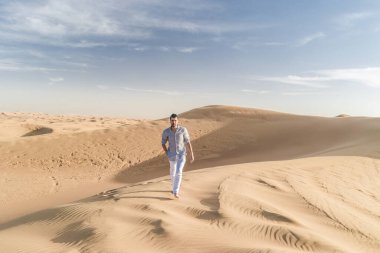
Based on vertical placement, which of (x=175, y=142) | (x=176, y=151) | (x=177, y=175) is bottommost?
(x=177, y=175)

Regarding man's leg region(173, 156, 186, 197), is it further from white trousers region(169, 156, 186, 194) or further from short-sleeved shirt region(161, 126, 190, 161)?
short-sleeved shirt region(161, 126, 190, 161)

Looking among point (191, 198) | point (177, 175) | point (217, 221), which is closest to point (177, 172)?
point (177, 175)

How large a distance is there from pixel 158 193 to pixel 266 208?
224 cm

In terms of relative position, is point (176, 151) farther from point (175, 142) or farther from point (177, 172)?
point (177, 172)

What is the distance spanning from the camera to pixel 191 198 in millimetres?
7238

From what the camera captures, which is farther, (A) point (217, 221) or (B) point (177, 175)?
(B) point (177, 175)

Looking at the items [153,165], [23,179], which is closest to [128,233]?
[23,179]

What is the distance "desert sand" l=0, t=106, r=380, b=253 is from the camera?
5.34 m

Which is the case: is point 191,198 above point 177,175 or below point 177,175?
below

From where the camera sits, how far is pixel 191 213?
6352mm

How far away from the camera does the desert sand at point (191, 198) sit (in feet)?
17.5

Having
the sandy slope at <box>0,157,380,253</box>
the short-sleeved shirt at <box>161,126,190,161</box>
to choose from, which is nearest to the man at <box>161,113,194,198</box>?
the short-sleeved shirt at <box>161,126,190,161</box>

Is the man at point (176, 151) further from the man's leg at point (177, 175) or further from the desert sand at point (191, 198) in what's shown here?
the desert sand at point (191, 198)

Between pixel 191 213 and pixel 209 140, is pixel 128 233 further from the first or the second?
pixel 209 140
